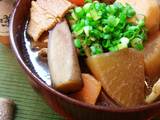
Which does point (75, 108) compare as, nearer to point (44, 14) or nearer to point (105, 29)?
point (105, 29)

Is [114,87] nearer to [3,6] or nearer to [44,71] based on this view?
[44,71]

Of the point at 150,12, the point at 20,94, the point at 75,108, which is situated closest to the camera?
the point at 75,108

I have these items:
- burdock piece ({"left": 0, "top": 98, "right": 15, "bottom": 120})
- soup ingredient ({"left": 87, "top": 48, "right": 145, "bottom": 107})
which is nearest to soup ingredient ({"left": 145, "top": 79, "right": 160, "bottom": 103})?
soup ingredient ({"left": 87, "top": 48, "right": 145, "bottom": 107})

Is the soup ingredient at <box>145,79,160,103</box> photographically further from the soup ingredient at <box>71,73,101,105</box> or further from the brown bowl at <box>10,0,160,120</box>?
the soup ingredient at <box>71,73,101,105</box>

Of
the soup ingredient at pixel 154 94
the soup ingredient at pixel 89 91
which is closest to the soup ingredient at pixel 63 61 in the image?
the soup ingredient at pixel 89 91

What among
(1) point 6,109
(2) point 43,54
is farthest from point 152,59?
(1) point 6,109
